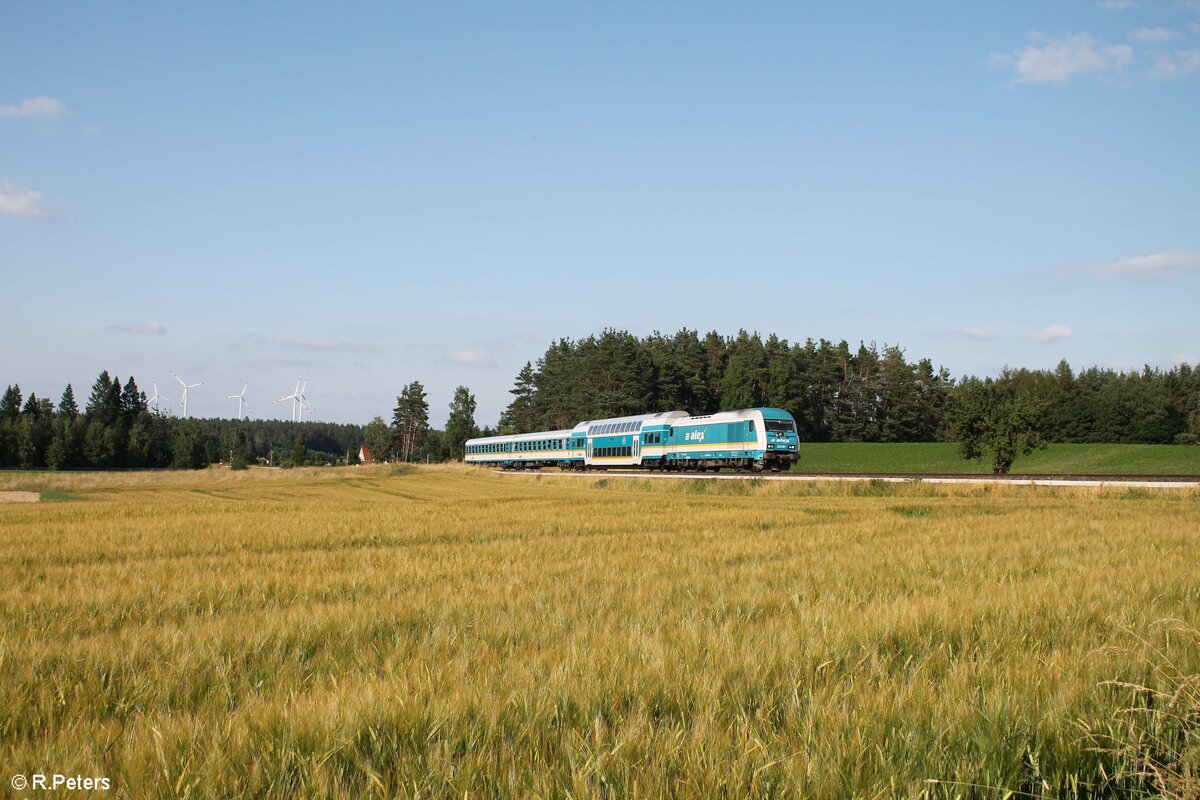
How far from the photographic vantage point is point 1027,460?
82812mm

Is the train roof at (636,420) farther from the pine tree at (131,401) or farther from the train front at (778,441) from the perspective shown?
the pine tree at (131,401)

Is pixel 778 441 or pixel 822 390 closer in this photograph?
pixel 778 441

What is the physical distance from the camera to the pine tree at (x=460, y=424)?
6324 inches

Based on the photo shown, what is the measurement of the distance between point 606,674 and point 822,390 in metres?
134

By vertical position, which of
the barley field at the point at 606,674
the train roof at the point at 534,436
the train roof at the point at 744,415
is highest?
the train roof at the point at 744,415

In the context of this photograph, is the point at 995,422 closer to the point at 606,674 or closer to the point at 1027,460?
the point at 1027,460

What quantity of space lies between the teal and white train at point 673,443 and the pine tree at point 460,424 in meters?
72.7

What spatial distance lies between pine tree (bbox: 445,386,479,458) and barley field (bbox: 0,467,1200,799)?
150 m

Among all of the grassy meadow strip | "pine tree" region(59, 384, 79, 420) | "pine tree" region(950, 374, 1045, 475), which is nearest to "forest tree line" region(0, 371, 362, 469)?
"pine tree" region(59, 384, 79, 420)

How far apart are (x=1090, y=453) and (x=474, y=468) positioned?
200 feet

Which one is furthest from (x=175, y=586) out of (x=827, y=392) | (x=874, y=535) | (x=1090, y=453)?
(x=827, y=392)

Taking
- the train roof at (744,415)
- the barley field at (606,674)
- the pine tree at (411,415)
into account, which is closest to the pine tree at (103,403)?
the pine tree at (411,415)

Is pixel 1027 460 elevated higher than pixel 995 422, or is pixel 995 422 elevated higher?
pixel 995 422

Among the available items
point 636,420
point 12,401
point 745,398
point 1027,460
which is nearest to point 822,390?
point 745,398
